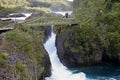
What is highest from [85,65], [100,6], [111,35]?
[100,6]

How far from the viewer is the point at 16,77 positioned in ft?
61.9

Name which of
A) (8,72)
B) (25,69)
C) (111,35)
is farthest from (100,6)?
(8,72)

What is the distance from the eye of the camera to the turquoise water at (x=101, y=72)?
3822cm

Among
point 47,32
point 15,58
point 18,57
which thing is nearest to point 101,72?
point 47,32

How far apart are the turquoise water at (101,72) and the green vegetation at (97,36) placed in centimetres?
192

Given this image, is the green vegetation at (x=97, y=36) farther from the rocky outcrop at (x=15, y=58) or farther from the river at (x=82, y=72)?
the rocky outcrop at (x=15, y=58)

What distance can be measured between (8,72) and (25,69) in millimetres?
3232

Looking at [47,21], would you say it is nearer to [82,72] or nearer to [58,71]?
[58,71]

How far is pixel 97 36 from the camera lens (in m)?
44.9

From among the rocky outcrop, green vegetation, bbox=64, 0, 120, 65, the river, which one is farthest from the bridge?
the rocky outcrop

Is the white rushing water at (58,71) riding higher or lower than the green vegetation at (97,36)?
lower

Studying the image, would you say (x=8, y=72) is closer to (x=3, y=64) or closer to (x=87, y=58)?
(x=3, y=64)

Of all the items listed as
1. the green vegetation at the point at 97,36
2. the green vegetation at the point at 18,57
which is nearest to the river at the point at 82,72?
the green vegetation at the point at 97,36

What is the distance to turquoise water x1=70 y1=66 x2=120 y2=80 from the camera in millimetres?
38219
